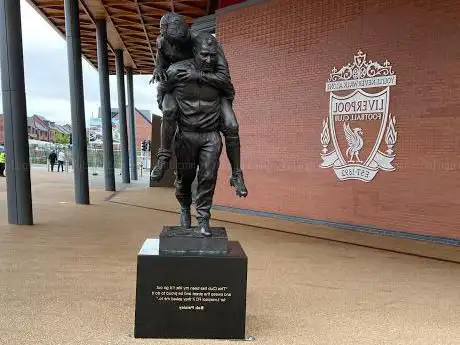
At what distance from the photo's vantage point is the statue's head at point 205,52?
13.5ft

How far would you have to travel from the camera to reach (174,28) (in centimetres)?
410

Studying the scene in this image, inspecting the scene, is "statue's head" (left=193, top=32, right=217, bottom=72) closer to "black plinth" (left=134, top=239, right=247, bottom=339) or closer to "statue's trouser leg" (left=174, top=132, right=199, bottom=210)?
"statue's trouser leg" (left=174, top=132, right=199, bottom=210)

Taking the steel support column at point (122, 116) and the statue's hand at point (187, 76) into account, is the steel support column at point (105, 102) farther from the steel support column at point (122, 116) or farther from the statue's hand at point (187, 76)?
the statue's hand at point (187, 76)

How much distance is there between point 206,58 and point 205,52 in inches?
2.0

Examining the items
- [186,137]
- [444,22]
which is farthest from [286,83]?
[186,137]

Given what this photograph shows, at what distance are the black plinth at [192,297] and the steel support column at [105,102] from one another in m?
15.9

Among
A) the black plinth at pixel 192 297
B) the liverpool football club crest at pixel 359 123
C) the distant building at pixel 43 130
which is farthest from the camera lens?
the distant building at pixel 43 130

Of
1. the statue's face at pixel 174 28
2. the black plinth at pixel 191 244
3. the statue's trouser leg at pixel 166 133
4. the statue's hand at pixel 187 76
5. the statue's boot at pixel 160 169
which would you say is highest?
the statue's face at pixel 174 28

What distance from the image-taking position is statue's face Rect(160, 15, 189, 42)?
161 inches

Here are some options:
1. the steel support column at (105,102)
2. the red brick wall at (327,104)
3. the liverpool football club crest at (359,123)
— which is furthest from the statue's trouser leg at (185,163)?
the steel support column at (105,102)

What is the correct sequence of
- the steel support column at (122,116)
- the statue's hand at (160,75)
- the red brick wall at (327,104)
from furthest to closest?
the steel support column at (122,116)
the red brick wall at (327,104)
the statue's hand at (160,75)

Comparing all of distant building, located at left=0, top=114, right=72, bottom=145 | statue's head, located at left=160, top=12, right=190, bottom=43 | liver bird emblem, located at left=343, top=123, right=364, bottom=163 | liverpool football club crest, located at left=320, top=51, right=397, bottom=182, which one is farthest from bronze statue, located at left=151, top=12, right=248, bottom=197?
distant building, located at left=0, top=114, right=72, bottom=145

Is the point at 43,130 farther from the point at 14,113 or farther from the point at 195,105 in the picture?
the point at 195,105

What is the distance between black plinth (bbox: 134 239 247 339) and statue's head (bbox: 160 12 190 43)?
1.83 metres
